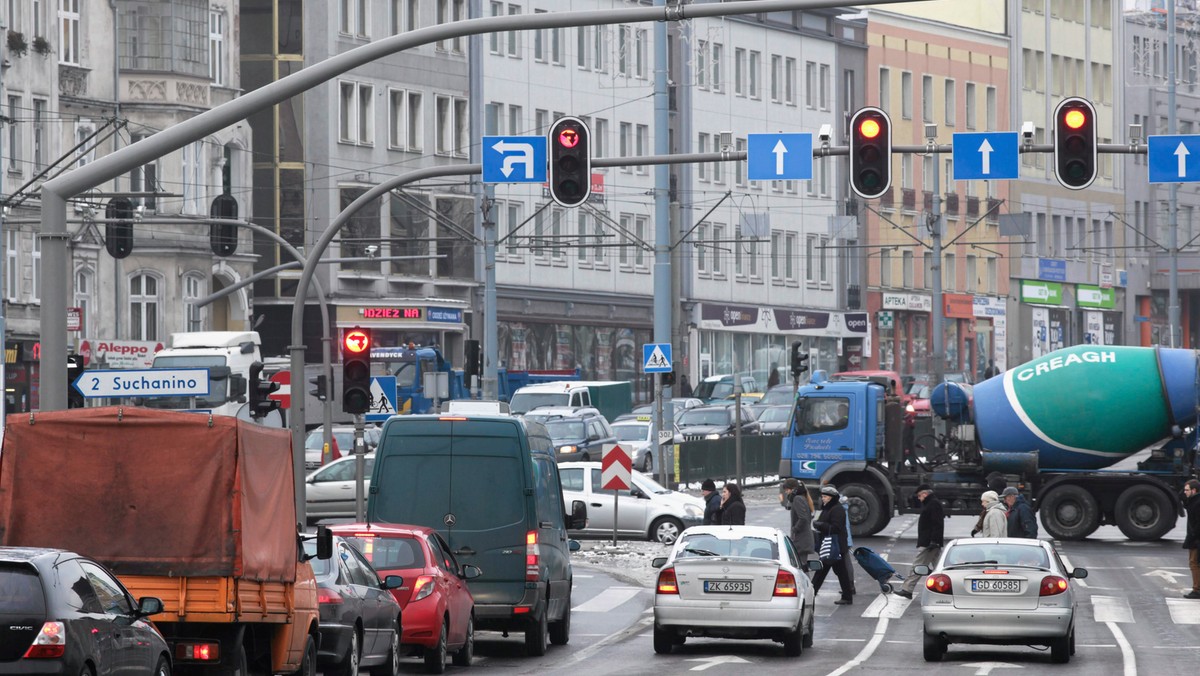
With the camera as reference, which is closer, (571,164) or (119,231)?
(571,164)

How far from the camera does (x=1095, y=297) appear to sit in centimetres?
10831

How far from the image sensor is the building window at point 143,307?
66.3 metres

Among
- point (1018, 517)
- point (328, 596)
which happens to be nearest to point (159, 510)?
point (328, 596)

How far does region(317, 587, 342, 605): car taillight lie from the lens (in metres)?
19.2

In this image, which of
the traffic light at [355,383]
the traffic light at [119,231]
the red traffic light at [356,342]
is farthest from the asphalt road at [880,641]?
the traffic light at [119,231]

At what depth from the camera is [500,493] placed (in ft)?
76.9

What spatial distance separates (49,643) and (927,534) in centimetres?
1911

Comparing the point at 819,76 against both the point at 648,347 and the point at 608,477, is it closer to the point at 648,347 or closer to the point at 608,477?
the point at 648,347

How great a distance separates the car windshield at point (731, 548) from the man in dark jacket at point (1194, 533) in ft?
28.3

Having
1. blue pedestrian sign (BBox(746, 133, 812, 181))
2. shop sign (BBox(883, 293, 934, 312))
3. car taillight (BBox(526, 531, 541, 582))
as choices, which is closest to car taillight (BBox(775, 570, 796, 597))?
car taillight (BBox(526, 531, 541, 582))

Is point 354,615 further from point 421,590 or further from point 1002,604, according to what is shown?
point 1002,604

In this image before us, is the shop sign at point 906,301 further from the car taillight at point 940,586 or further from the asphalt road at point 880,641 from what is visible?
the car taillight at point 940,586

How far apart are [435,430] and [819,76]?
7547 centimetres

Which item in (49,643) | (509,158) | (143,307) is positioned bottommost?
(49,643)
